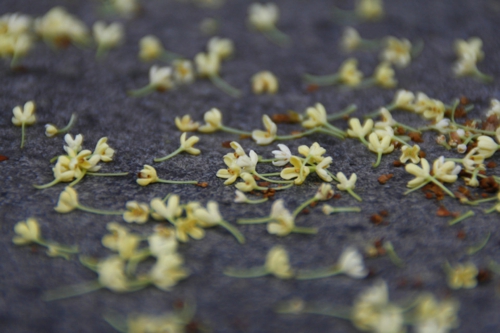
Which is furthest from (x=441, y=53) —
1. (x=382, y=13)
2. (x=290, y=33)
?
(x=290, y=33)

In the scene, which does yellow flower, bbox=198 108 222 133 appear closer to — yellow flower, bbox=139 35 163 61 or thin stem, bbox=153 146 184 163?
thin stem, bbox=153 146 184 163

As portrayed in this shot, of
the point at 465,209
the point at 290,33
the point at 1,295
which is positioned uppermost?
the point at 290,33

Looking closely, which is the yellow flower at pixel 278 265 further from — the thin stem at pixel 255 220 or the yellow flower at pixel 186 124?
the yellow flower at pixel 186 124

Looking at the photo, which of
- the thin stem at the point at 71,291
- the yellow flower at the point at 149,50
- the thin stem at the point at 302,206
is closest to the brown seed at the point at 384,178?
the thin stem at the point at 302,206

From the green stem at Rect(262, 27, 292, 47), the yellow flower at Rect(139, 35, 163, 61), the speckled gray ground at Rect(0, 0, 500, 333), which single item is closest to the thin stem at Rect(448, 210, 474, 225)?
the speckled gray ground at Rect(0, 0, 500, 333)

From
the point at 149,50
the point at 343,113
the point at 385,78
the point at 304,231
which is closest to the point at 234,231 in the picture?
the point at 304,231

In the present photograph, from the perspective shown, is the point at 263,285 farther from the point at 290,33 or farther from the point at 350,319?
the point at 290,33
